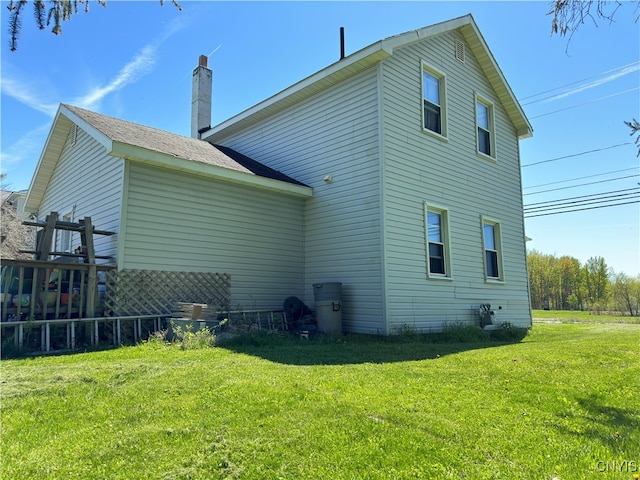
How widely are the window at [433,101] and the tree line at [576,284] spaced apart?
33.8 m

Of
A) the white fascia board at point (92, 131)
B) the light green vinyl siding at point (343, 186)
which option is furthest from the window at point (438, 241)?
the white fascia board at point (92, 131)

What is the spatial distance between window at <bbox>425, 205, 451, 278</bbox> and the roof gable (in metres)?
3.67

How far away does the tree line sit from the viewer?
36875 mm

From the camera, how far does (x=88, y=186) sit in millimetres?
10242

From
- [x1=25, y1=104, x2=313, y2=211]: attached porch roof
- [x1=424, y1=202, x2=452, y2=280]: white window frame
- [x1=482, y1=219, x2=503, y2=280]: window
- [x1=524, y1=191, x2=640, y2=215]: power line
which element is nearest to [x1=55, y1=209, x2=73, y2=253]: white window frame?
→ [x1=25, y1=104, x2=313, y2=211]: attached porch roof

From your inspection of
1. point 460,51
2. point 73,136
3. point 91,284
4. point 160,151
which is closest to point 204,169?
point 160,151

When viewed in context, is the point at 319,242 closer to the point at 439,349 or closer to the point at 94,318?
the point at 439,349

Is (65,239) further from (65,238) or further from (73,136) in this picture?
(73,136)

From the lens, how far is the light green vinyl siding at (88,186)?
27.9 feet

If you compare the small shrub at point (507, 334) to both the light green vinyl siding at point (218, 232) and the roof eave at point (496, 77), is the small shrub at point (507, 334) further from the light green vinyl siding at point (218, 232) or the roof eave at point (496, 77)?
the roof eave at point (496, 77)

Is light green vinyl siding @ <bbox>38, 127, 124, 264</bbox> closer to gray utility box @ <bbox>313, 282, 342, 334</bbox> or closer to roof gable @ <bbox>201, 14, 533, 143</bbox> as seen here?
roof gable @ <bbox>201, 14, 533, 143</bbox>

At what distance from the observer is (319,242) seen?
33.1 ft

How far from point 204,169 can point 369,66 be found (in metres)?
4.34

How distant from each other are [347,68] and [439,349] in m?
6.40
